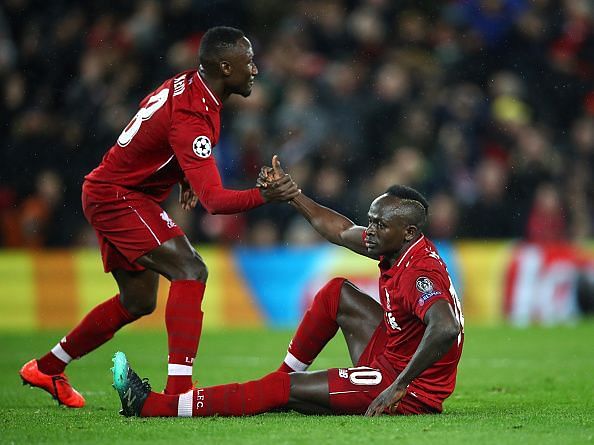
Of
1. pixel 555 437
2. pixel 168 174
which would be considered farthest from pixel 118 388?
pixel 555 437

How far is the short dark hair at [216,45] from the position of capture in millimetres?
6750

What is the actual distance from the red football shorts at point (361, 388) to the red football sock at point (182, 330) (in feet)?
2.86

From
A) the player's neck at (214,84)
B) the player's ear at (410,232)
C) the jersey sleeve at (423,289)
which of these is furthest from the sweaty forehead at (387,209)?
the player's neck at (214,84)

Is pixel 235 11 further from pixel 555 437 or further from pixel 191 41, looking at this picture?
pixel 555 437

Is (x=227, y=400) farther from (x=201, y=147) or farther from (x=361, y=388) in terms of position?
(x=201, y=147)

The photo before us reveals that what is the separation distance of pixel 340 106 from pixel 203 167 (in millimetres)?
8362

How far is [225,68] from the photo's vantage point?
265 inches

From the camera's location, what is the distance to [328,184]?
13.9 metres

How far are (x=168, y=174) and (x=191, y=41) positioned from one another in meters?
8.55

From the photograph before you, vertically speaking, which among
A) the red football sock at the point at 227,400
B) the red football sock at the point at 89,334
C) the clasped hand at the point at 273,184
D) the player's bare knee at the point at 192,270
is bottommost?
the red football sock at the point at 227,400

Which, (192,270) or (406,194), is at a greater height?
(406,194)

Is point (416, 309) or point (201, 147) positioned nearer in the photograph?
point (416, 309)

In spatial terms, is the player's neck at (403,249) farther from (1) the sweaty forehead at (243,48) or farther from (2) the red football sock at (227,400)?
(1) the sweaty forehead at (243,48)

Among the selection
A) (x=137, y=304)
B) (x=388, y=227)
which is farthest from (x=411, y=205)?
(x=137, y=304)
